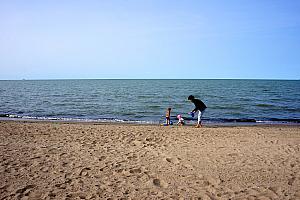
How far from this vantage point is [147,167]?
6.42 meters

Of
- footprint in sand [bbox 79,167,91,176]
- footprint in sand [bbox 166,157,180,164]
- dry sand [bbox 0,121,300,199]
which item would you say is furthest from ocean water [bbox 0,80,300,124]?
footprint in sand [bbox 79,167,91,176]

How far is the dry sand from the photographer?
497cm

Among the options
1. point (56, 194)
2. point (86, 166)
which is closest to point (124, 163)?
point (86, 166)

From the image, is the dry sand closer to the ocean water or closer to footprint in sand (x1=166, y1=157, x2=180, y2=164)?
footprint in sand (x1=166, y1=157, x2=180, y2=164)

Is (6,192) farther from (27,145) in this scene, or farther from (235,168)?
(235,168)

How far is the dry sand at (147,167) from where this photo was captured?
4.97 metres

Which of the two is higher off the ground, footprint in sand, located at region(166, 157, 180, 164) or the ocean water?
footprint in sand, located at region(166, 157, 180, 164)

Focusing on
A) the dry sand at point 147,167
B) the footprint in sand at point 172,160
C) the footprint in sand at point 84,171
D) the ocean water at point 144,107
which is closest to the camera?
the dry sand at point 147,167

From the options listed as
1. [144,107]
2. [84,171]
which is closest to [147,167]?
[84,171]

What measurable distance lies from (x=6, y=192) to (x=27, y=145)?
393 centimetres

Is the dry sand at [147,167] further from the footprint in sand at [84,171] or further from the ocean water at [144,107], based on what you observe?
the ocean water at [144,107]

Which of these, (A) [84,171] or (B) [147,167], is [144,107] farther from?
(A) [84,171]

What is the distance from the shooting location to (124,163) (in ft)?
22.0

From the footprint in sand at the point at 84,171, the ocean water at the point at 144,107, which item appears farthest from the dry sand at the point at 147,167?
the ocean water at the point at 144,107
